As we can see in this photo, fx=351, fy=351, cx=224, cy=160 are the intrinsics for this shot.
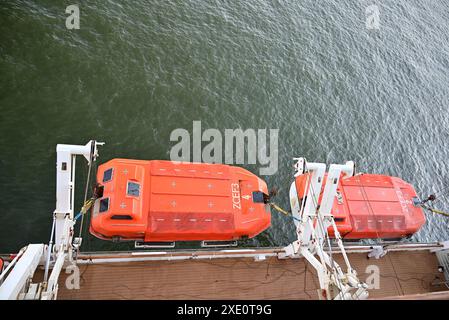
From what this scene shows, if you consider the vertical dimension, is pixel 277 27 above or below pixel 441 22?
below

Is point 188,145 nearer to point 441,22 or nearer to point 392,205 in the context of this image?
point 392,205

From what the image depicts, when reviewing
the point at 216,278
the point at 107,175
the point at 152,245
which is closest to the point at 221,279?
the point at 216,278

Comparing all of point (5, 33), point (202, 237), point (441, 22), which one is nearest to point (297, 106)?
point (202, 237)

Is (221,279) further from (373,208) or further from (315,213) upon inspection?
(373,208)

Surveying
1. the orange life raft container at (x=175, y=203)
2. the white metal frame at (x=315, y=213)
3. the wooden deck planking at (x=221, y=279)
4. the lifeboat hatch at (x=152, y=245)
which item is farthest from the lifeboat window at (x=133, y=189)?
the white metal frame at (x=315, y=213)

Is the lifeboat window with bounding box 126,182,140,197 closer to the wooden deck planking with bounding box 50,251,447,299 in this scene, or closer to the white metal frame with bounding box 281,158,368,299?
the wooden deck planking with bounding box 50,251,447,299
